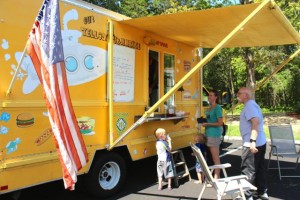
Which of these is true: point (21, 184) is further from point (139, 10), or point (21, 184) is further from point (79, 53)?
A: point (139, 10)

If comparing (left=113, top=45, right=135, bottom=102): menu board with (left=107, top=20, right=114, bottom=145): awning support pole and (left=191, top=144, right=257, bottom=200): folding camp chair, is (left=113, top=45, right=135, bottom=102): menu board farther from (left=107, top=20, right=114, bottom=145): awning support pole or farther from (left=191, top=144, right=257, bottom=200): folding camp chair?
(left=191, top=144, right=257, bottom=200): folding camp chair

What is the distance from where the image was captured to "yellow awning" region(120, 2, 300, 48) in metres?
5.26

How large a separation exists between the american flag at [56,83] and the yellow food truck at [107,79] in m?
0.32

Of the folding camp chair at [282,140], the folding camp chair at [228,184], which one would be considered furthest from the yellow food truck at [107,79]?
the folding camp chair at [282,140]

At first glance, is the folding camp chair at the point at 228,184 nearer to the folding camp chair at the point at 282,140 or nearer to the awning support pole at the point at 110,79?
the awning support pole at the point at 110,79

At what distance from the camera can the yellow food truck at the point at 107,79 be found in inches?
173

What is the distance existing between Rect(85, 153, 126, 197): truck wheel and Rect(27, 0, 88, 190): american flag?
133 centimetres

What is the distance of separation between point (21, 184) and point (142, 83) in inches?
113

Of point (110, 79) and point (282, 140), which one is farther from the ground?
point (110, 79)

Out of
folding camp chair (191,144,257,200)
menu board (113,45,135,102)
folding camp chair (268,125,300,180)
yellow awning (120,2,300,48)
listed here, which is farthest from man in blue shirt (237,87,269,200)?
folding camp chair (268,125,300,180)

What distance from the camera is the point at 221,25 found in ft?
19.9

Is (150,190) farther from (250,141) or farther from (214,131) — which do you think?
(250,141)

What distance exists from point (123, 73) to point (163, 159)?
5.38 ft

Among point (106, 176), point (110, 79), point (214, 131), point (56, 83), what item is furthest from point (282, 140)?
point (56, 83)
